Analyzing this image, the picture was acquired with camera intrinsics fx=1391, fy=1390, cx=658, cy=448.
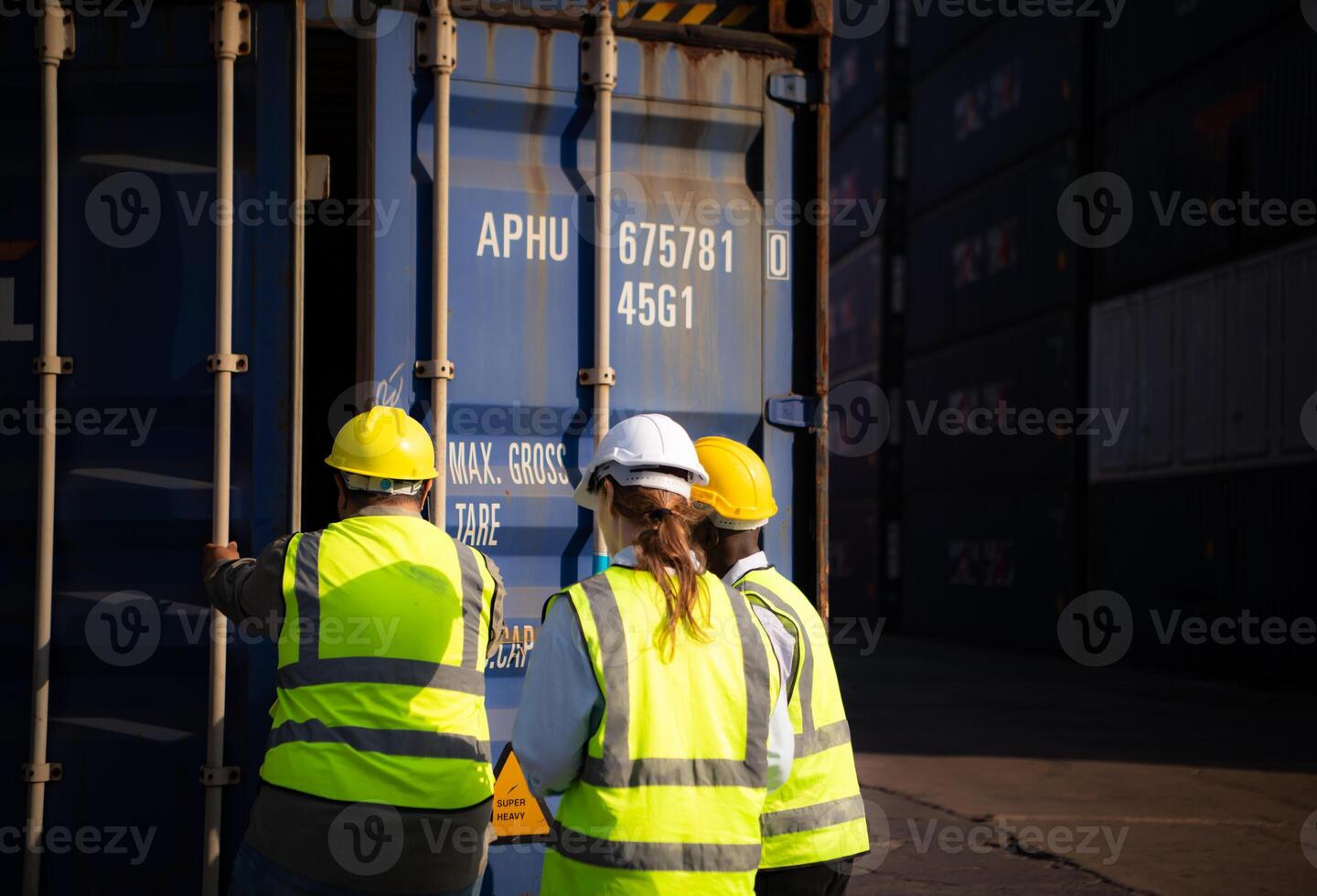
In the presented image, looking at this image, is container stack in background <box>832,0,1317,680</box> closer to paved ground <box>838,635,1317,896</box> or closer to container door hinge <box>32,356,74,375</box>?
paved ground <box>838,635,1317,896</box>

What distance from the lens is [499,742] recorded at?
433 cm

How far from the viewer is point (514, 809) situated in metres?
4.20

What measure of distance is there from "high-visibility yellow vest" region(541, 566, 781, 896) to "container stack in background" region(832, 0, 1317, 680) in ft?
48.9

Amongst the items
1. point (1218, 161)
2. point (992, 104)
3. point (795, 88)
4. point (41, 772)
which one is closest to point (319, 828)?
point (41, 772)

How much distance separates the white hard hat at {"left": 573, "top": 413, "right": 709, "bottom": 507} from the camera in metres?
2.78

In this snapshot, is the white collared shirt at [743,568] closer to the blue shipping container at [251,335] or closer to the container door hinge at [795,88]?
the blue shipping container at [251,335]

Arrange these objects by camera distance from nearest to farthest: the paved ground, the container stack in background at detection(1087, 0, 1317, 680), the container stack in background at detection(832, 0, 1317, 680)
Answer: the paved ground < the container stack in background at detection(1087, 0, 1317, 680) < the container stack in background at detection(832, 0, 1317, 680)

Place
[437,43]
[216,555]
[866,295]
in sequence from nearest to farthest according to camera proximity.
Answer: [216,555], [437,43], [866,295]

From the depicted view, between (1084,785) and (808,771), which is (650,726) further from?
(1084,785)

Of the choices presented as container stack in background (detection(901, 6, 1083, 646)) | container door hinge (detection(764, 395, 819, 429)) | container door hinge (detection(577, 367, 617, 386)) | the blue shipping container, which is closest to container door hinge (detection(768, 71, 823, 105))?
the blue shipping container

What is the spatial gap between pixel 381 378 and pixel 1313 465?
14.1 meters

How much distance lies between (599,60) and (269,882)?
2.69m

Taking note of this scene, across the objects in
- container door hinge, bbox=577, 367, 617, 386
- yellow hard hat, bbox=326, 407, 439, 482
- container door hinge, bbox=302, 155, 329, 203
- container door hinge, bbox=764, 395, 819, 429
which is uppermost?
container door hinge, bbox=302, 155, 329, 203

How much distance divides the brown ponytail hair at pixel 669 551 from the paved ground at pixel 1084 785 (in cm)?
465
